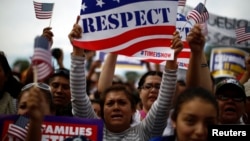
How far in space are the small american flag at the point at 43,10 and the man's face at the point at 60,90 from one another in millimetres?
772

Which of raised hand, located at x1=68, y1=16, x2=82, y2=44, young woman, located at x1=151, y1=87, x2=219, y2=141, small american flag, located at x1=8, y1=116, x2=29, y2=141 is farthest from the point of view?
raised hand, located at x1=68, y1=16, x2=82, y2=44

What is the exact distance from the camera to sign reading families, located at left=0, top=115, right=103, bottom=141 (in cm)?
354

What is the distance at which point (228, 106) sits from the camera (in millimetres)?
4203

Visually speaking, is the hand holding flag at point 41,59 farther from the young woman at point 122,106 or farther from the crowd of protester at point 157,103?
the young woman at point 122,106

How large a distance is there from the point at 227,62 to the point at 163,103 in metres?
5.36

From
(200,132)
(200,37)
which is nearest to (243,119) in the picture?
(200,37)

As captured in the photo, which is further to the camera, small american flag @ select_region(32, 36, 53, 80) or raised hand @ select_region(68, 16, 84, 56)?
raised hand @ select_region(68, 16, 84, 56)

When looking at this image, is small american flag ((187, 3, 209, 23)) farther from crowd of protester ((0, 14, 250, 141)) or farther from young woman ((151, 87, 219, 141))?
young woman ((151, 87, 219, 141))

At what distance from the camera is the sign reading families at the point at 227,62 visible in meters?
8.51

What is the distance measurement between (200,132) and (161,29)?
1.44 meters

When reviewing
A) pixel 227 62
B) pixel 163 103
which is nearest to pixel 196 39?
pixel 163 103

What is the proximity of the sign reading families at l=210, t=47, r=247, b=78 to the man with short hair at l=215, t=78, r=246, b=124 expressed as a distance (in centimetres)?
391

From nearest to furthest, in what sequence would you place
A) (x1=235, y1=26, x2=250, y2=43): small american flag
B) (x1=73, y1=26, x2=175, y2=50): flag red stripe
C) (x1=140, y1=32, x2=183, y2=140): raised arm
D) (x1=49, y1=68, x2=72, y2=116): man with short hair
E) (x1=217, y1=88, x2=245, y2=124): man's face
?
(x1=140, y1=32, x2=183, y2=140): raised arm < (x1=217, y1=88, x2=245, y2=124): man's face < (x1=73, y1=26, x2=175, y2=50): flag red stripe < (x1=49, y1=68, x2=72, y2=116): man with short hair < (x1=235, y1=26, x2=250, y2=43): small american flag

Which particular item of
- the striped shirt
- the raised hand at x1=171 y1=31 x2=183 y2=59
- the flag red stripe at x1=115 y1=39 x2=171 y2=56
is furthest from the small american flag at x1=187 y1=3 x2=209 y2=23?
the striped shirt
